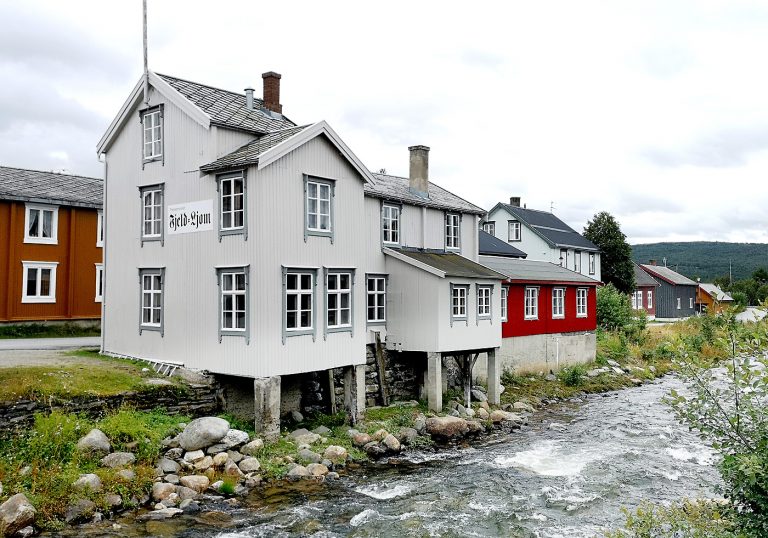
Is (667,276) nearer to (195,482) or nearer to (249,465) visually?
(249,465)

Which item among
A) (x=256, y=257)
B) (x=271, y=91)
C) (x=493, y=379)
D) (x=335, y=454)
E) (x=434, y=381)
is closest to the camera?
(x=335, y=454)

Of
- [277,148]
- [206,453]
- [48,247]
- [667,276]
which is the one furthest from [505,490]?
[667,276]

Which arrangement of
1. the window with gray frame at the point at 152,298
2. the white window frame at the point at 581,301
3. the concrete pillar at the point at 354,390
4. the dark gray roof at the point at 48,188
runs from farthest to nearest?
the white window frame at the point at 581,301
the dark gray roof at the point at 48,188
the concrete pillar at the point at 354,390
the window with gray frame at the point at 152,298

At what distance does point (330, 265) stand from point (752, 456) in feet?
50.2

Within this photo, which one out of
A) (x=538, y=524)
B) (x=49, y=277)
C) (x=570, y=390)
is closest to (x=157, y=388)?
(x=538, y=524)

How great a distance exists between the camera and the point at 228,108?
→ 22.3 m

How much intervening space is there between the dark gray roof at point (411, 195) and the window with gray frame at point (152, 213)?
298 inches

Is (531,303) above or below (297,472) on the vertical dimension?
above

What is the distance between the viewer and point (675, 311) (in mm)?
72125

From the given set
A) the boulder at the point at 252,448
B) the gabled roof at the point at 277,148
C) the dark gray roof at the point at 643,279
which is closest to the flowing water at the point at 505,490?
the boulder at the point at 252,448

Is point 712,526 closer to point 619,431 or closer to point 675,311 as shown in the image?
point 619,431

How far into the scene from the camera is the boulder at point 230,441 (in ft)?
57.5

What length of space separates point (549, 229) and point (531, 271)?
20.2 meters

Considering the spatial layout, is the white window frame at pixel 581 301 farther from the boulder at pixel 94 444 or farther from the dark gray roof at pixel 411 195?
the boulder at pixel 94 444
